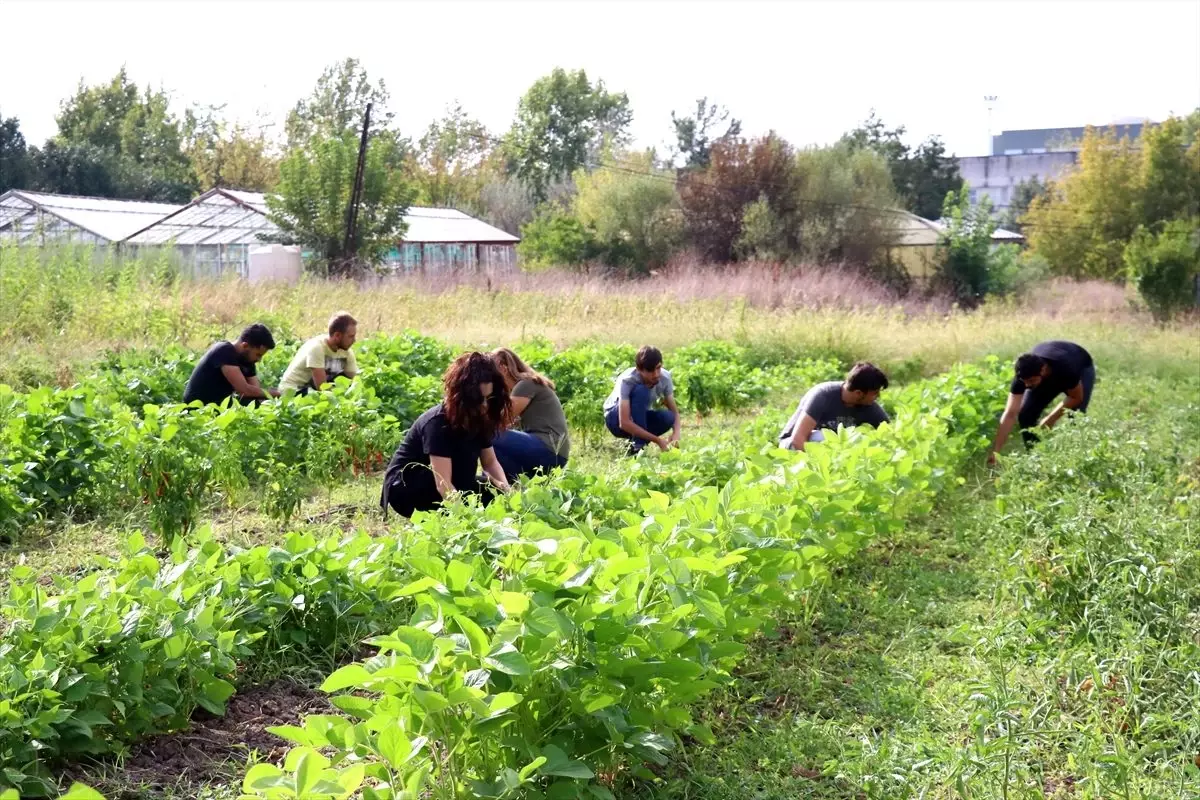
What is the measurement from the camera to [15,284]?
13484mm

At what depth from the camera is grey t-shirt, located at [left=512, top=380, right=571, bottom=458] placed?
698 centimetres

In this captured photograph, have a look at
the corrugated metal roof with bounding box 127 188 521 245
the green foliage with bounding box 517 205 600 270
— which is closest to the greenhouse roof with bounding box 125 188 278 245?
the corrugated metal roof with bounding box 127 188 521 245

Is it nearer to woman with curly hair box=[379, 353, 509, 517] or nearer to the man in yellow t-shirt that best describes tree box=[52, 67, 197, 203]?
the man in yellow t-shirt

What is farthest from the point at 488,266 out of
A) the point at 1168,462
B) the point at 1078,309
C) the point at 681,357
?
the point at 1168,462

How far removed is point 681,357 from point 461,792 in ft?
38.0

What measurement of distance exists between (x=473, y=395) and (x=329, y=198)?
23.6 metres

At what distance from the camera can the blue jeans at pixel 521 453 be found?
6.66 meters

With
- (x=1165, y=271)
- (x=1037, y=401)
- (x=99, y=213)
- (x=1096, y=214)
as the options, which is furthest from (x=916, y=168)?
(x=1037, y=401)

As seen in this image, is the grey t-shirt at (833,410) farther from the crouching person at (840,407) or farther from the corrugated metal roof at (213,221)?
the corrugated metal roof at (213,221)

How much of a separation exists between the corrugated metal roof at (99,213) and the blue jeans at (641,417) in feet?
77.5

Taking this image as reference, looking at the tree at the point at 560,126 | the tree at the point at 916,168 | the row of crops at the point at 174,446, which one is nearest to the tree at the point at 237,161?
the tree at the point at 560,126

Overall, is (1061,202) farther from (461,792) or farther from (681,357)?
(461,792)

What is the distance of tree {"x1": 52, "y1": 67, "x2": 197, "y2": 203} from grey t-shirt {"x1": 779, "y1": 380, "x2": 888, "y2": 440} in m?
42.1

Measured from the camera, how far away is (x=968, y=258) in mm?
34875
